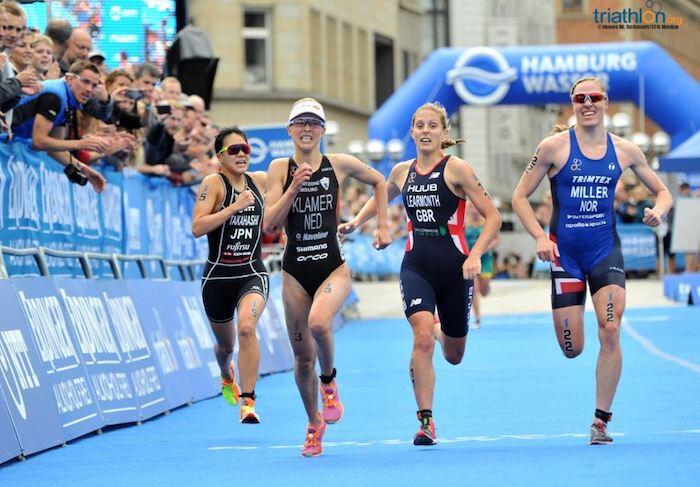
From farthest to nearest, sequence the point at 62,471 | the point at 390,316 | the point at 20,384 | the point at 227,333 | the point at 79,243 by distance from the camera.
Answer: the point at 390,316 → the point at 79,243 → the point at 227,333 → the point at 20,384 → the point at 62,471

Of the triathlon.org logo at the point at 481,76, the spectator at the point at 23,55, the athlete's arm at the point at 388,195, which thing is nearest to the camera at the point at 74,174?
the spectator at the point at 23,55

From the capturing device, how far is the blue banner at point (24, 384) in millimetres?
10789

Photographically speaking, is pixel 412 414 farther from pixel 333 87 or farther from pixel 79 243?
pixel 333 87

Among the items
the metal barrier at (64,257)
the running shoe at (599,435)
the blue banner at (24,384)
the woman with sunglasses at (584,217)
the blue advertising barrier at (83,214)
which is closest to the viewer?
the running shoe at (599,435)

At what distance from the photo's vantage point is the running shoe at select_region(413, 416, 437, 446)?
10961 mm

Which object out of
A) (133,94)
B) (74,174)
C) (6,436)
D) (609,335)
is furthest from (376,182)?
(133,94)

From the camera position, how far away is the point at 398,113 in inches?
1657

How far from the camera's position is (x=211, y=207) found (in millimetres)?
12461

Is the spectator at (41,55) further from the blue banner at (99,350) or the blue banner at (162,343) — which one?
the blue banner at (99,350)

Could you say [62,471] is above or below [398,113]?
below

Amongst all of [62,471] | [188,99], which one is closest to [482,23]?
[188,99]

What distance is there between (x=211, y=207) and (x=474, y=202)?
209 centimetres

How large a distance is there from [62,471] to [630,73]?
3152 centimetres

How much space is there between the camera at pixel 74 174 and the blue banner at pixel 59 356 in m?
2.84
